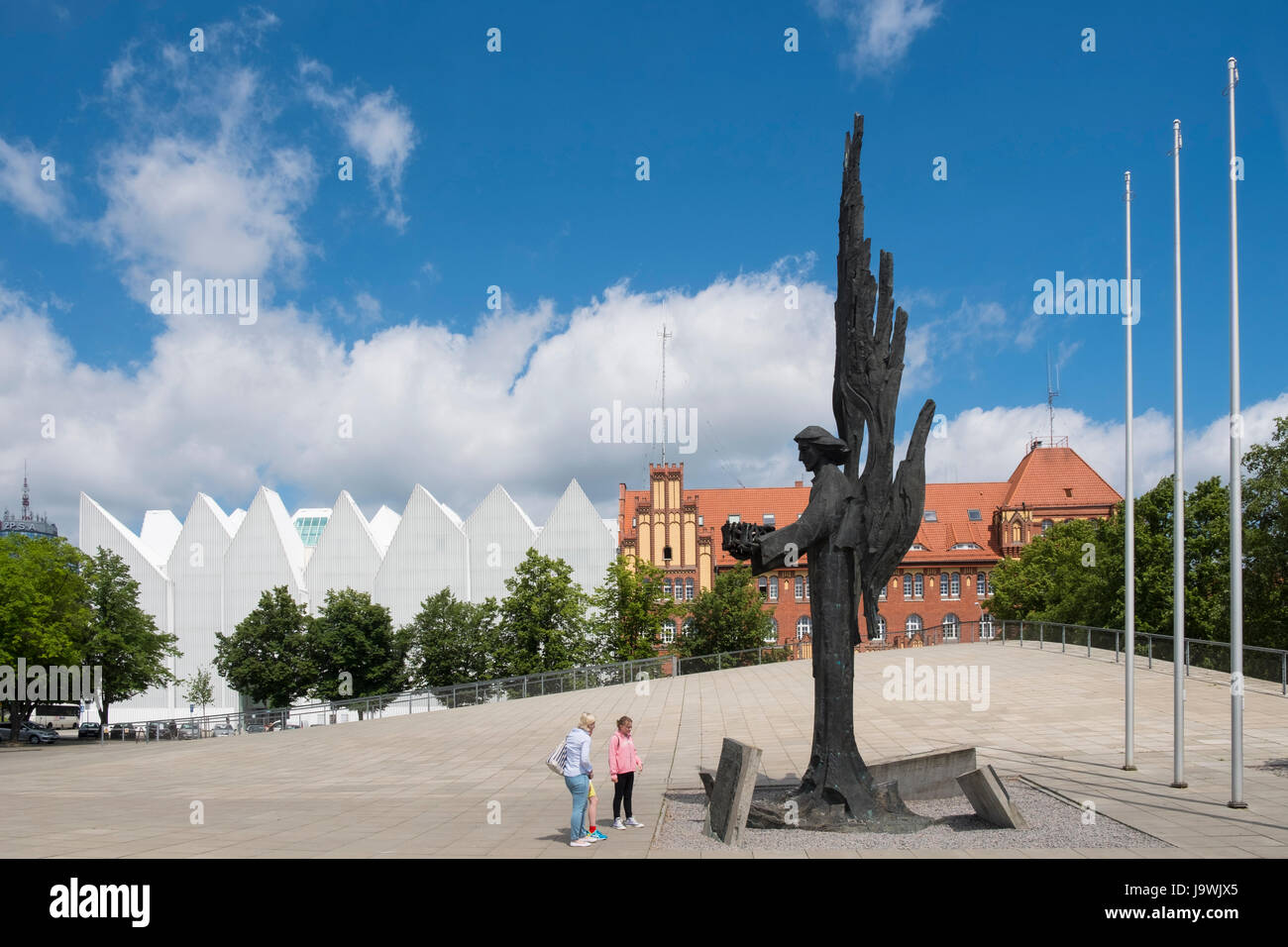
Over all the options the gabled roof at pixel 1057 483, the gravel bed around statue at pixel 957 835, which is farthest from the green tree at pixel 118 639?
the gabled roof at pixel 1057 483

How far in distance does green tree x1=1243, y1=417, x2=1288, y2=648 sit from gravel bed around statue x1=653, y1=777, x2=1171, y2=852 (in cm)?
3024

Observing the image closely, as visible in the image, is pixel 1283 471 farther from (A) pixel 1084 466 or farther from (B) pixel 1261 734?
(A) pixel 1084 466

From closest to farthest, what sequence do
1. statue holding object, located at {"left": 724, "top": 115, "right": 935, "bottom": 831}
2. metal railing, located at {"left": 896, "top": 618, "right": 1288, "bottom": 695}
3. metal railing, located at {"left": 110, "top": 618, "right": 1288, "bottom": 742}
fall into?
statue holding object, located at {"left": 724, "top": 115, "right": 935, "bottom": 831} → metal railing, located at {"left": 896, "top": 618, "right": 1288, "bottom": 695} → metal railing, located at {"left": 110, "top": 618, "right": 1288, "bottom": 742}

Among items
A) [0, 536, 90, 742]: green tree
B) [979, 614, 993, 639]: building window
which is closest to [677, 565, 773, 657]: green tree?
[979, 614, 993, 639]: building window

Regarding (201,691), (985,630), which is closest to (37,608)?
(201,691)

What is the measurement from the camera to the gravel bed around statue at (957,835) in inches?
388

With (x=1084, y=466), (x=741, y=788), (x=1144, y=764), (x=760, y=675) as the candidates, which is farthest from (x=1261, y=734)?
(x=1084, y=466)

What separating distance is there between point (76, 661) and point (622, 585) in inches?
1025

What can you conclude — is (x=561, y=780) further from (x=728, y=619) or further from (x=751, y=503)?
(x=751, y=503)

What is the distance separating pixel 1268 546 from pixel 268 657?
46.5 m

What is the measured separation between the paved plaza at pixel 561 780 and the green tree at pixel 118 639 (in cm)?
1756

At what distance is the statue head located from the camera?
1144 centimetres

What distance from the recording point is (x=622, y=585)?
5225cm

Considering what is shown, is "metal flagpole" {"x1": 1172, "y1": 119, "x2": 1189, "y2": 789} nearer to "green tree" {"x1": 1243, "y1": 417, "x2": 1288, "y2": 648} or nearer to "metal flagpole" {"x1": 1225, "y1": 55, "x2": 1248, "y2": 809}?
"metal flagpole" {"x1": 1225, "y1": 55, "x2": 1248, "y2": 809}
